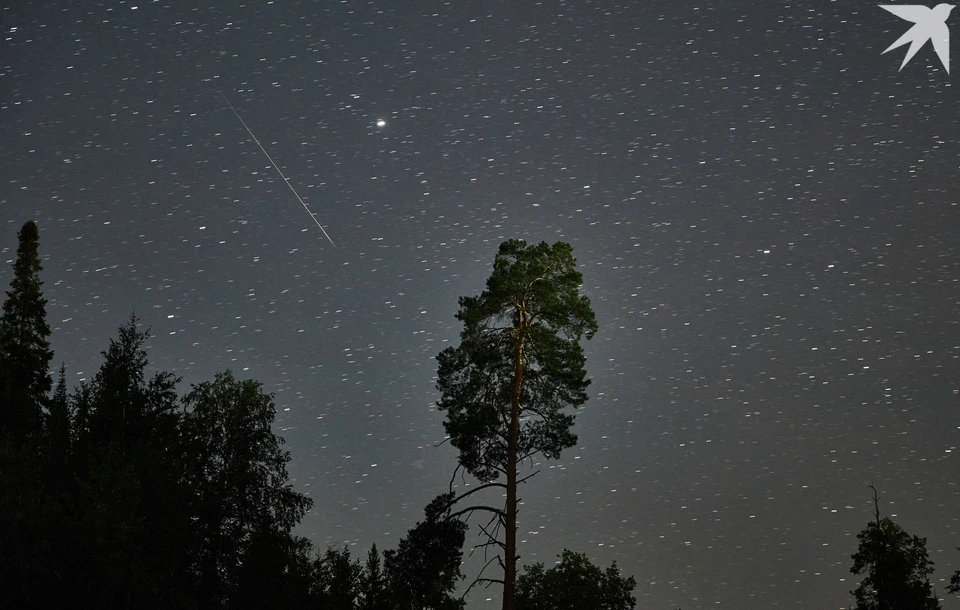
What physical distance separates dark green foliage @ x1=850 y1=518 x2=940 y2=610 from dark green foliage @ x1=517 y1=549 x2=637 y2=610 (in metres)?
14.4

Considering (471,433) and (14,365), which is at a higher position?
(14,365)

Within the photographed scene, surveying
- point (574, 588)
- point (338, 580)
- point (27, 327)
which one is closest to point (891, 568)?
point (574, 588)

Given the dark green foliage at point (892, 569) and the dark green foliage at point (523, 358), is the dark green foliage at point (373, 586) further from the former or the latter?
the dark green foliage at point (892, 569)

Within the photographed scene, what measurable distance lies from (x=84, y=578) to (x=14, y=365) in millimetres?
27842

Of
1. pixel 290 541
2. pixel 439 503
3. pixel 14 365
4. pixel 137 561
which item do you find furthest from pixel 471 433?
pixel 14 365

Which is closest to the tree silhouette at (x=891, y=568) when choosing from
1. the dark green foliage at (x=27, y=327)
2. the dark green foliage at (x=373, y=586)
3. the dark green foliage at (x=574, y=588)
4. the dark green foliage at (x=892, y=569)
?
the dark green foliage at (x=892, y=569)

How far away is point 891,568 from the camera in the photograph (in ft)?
155

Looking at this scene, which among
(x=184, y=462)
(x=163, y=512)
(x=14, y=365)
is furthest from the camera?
(x=14, y=365)

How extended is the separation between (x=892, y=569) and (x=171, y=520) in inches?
1513

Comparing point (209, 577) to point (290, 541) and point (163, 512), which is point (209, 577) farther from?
point (163, 512)

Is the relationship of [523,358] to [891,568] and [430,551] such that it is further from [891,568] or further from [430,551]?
[891,568]

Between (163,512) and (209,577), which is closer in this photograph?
(163,512)

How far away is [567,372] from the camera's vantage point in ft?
86.7

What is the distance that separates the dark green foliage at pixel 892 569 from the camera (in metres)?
46.8
